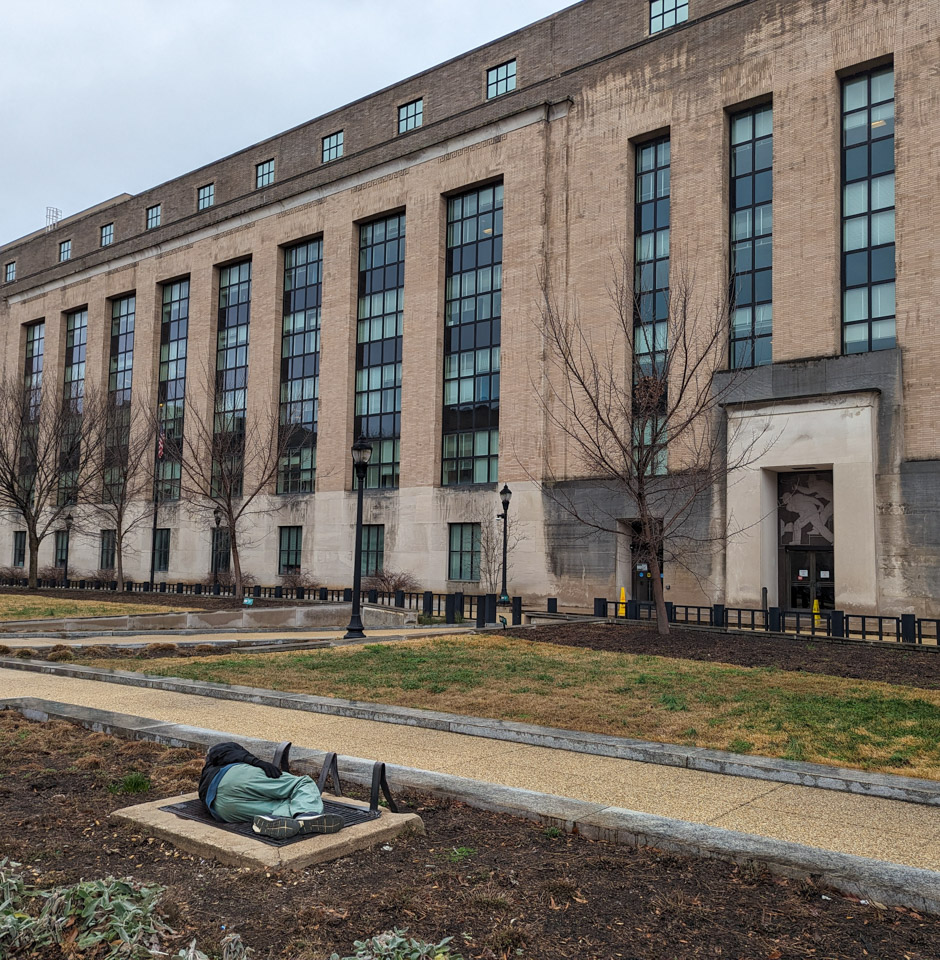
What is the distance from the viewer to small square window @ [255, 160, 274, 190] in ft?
179

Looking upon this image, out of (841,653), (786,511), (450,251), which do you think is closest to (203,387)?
(450,251)

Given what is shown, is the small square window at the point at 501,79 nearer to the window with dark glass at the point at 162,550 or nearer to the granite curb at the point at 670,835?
the window with dark glass at the point at 162,550

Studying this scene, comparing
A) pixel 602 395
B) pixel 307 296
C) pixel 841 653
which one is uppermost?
pixel 307 296

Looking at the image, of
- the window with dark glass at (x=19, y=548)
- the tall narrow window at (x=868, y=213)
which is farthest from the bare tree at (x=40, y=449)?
the tall narrow window at (x=868, y=213)

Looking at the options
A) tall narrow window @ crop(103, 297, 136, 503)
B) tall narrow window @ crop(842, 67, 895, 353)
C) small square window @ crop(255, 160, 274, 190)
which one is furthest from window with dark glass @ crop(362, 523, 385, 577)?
tall narrow window @ crop(842, 67, 895, 353)

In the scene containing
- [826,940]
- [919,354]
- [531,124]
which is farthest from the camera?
[531,124]

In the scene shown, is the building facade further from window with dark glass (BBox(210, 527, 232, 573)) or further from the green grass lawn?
the green grass lawn

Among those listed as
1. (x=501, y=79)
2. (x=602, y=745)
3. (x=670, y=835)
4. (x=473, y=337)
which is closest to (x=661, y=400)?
(x=473, y=337)

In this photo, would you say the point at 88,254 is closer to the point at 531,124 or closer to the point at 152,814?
the point at 531,124

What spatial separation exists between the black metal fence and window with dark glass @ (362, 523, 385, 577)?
13.9 metres

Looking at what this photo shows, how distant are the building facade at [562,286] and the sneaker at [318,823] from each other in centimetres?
2343

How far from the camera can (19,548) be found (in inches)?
2633

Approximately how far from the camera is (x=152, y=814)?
6043 mm

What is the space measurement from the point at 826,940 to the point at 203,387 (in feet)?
177
